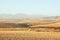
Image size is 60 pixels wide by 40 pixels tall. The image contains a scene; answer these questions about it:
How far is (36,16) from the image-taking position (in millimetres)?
6793

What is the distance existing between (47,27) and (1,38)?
1.82m

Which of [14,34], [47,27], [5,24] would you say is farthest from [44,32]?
[5,24]

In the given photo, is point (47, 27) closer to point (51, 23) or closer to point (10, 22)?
point (51, 23)

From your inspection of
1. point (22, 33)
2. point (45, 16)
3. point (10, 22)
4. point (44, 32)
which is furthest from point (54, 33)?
point (10, 22)

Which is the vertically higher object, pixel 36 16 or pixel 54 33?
pixel 36 16

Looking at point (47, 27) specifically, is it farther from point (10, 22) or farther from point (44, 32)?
point (10, 22)

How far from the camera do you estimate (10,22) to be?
659 cm

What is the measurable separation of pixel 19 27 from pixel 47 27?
1.09 meters

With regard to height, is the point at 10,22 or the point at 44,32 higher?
the point at 10,22

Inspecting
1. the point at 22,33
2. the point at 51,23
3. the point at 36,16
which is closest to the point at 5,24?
the point at 22,33

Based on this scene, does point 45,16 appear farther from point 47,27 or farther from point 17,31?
point 17,31

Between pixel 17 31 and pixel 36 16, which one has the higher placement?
pixel 36 16

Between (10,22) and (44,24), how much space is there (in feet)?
4.35

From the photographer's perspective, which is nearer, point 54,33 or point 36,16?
point 54,33
